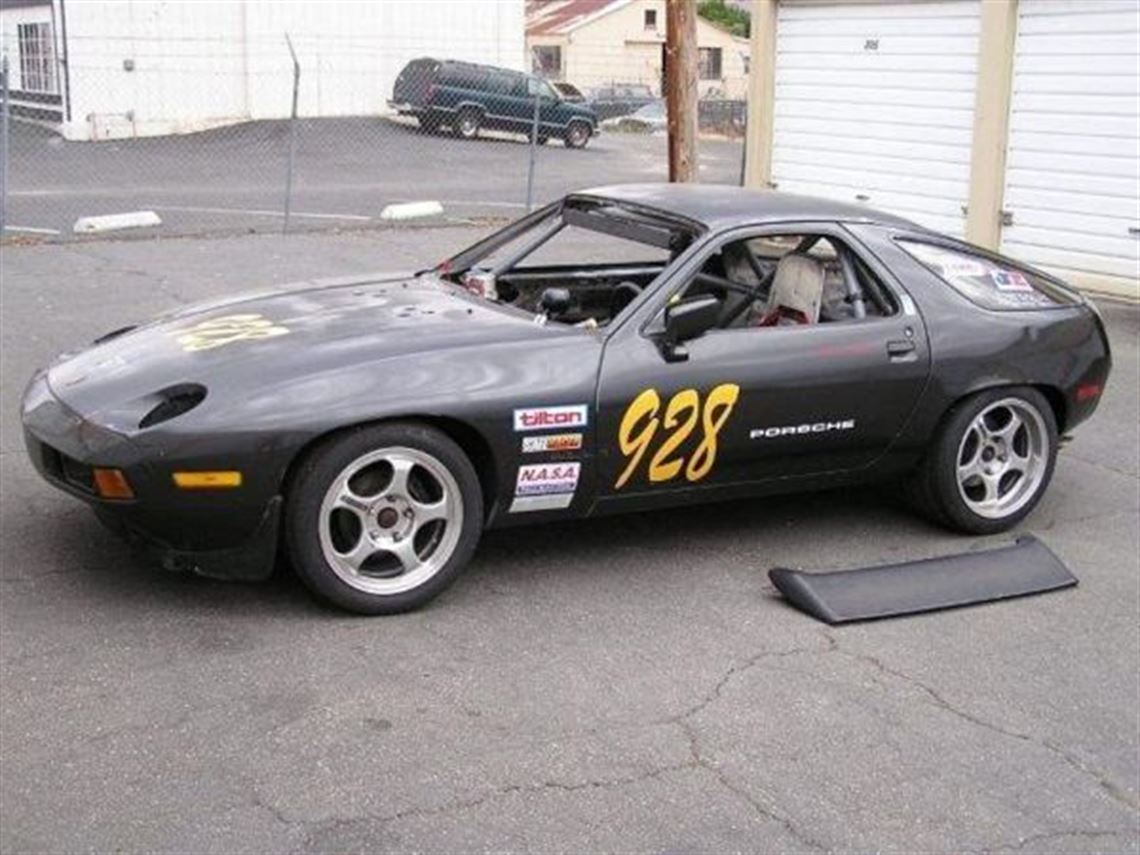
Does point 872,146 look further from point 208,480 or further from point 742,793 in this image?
point 742,793

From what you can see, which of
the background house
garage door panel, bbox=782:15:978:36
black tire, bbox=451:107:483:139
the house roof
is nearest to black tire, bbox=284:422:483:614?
garage door panel, bbox=782:15:978:36

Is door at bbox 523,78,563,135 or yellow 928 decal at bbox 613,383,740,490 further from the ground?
door at bbox 523,78,563,135

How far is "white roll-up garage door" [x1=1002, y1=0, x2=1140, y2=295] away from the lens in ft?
38.9

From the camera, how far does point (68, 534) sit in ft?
17.0

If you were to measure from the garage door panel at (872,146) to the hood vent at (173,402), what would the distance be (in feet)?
34.5

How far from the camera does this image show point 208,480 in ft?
13.9

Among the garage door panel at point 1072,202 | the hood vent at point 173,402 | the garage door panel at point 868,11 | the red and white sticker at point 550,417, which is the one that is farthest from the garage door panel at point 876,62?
the hood vent at point 173,402

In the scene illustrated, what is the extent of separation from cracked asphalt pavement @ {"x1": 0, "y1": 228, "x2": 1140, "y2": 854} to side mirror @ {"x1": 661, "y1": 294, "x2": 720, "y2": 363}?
845mm

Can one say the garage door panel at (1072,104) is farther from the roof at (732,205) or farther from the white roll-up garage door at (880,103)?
the roof at (732,205)

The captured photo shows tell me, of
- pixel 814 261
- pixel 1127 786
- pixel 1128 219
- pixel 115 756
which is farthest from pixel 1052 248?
pixel 115 756

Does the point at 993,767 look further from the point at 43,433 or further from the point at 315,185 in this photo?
the point at 315,185

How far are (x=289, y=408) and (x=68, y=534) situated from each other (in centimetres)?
138

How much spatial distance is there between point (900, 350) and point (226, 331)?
2.54 meters

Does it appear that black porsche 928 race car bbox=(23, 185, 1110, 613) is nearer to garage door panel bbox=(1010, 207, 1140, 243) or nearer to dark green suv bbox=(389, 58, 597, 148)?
garage door panel bbox=(1010, 207, 1140, 243)
